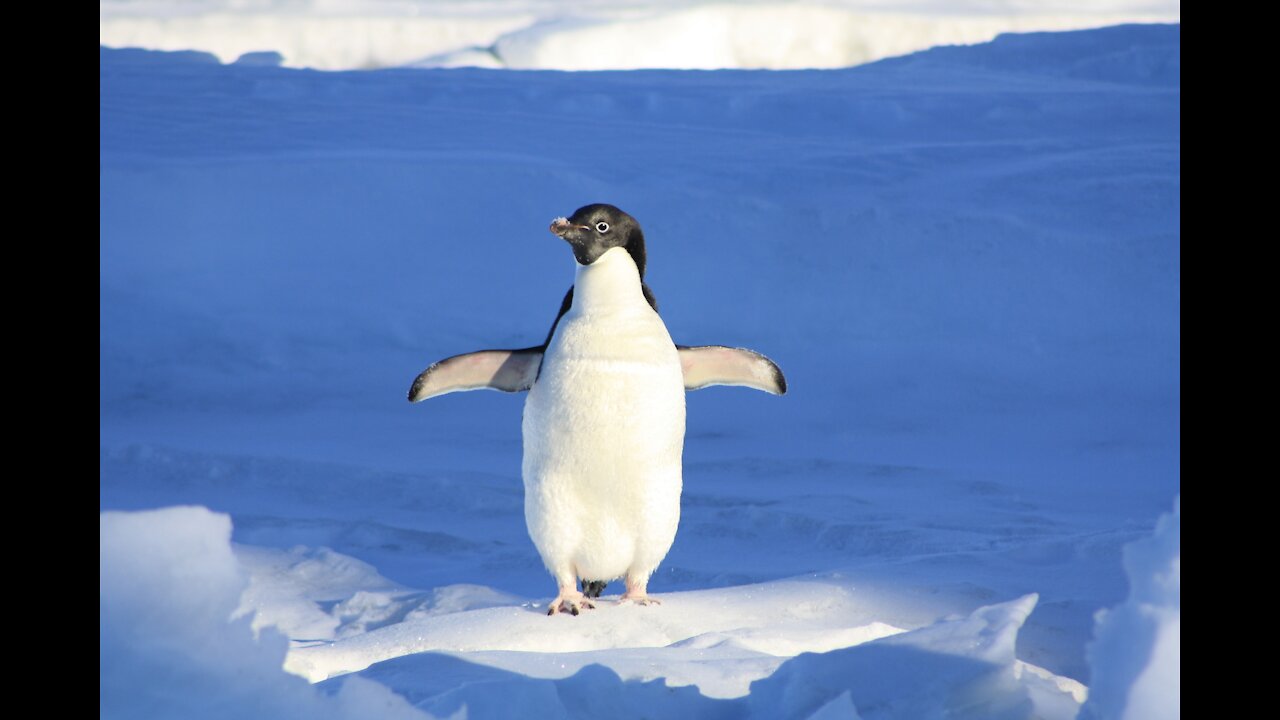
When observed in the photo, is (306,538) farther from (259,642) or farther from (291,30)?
(291,30)

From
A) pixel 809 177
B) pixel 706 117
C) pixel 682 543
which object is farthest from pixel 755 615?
pixel 706 117

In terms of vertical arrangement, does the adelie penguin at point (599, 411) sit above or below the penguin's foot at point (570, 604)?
above

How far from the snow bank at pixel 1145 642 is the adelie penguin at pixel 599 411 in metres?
1.12

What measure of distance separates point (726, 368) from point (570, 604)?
0.64 meters

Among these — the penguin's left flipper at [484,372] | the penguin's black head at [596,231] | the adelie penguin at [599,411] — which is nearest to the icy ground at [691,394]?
the adelie penguin at [599,411]

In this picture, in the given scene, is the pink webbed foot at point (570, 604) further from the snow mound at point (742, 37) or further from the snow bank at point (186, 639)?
the snow mound at point (742, 37)

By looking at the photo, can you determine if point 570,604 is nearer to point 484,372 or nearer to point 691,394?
point 484,372

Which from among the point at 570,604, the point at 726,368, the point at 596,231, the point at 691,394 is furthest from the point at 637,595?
the point at 691,394

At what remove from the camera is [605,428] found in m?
2.95

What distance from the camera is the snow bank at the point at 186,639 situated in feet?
6.57

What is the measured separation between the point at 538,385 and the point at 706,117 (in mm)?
7780

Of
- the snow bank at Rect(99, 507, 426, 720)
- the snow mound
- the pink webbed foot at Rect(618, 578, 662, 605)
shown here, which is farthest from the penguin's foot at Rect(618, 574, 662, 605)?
the snow mound

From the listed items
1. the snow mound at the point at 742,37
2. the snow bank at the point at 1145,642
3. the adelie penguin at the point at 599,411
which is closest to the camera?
the snow bank at the point at 1145,642

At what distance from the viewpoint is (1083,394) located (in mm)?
6633
